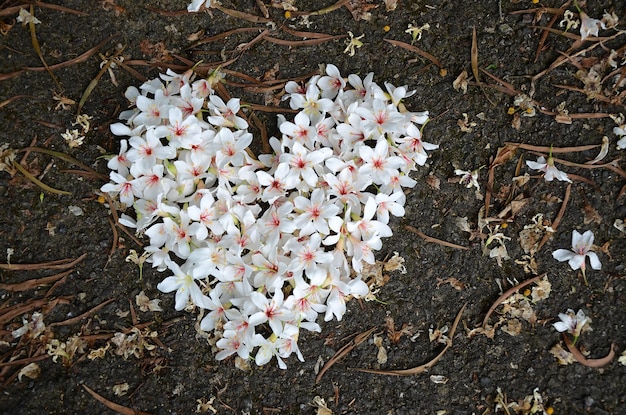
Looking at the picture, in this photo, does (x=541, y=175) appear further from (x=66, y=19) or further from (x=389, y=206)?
(x=66, y=19)

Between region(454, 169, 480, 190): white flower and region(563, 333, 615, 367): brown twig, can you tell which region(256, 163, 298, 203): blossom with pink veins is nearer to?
region(454, 169, 480, 190): white flower

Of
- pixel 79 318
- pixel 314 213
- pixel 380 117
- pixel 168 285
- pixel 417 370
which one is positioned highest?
pixel 380 117

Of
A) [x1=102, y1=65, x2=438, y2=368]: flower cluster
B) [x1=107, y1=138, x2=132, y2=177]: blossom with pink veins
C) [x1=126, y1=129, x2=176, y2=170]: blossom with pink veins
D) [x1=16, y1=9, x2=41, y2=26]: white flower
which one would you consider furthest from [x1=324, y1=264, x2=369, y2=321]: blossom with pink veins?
[x1=16, y1=9, x2=41, y2=26]: white flower

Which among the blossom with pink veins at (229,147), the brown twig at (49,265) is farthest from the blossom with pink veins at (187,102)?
the brown twig at (49,265)

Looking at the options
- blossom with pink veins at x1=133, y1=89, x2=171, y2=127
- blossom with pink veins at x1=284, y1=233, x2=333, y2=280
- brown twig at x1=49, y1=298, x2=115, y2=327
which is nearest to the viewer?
blossom with pink veins at x1=284, y1=233, x2=333, y2=280

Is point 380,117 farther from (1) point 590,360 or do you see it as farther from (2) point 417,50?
(1) point 590,360

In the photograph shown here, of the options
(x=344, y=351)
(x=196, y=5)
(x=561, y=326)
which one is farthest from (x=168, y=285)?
(x=561, y=326)

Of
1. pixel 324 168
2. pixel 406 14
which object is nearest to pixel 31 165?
pixel 324 168
